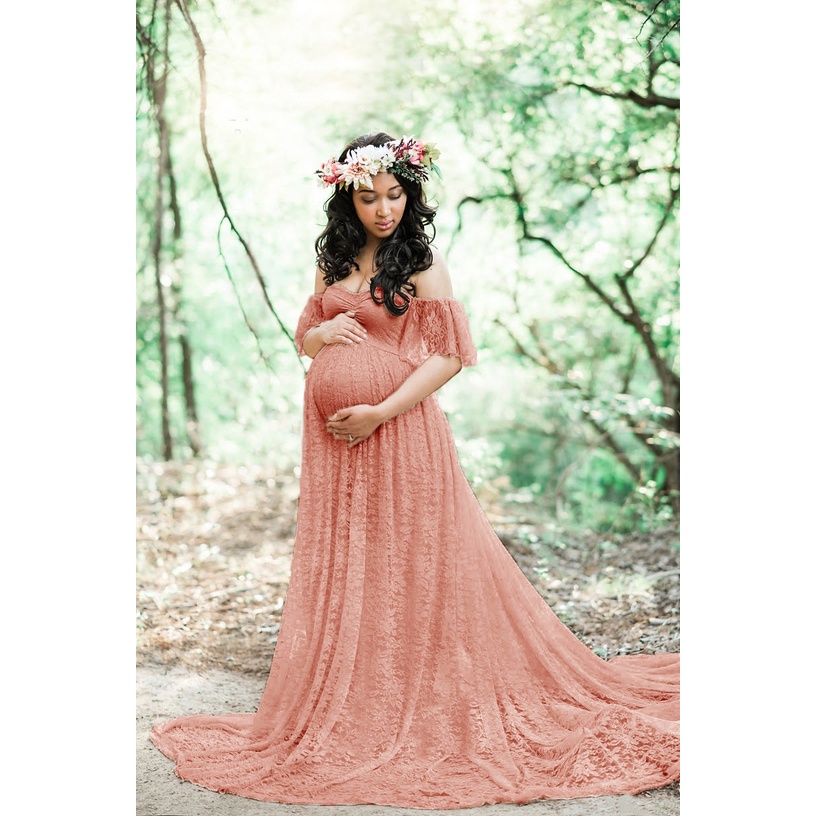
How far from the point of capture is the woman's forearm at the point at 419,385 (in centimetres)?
298

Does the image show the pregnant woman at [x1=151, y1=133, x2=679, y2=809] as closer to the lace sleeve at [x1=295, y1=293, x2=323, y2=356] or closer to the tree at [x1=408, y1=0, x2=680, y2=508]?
the lace sleeve at [x1=295, y1=293, x2=323, y2=356]

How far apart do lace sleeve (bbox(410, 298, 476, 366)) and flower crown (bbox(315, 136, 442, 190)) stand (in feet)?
1.36

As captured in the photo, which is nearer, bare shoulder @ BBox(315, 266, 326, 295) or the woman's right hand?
the woman's right hand

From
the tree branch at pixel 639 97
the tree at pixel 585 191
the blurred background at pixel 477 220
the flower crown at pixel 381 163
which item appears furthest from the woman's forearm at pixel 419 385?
the tree branch at pixel 639 97

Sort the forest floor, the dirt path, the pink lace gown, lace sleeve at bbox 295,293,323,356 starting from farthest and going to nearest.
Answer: lace sleeve at bbox 295,293,323,356 → the pink lace gown → the forest floor → the dirt path

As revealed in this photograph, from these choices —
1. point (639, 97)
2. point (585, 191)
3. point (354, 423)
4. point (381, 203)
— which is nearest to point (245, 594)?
point (354, 423)

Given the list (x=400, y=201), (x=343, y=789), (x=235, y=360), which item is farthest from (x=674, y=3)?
(x=235, y=360)

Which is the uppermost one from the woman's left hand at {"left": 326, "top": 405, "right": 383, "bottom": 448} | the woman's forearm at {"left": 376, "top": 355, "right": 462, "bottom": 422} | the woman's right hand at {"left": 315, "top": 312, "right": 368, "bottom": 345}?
the woman's right hand at {"left": 315, "top": 312, "right": 368, "bottom": 345}

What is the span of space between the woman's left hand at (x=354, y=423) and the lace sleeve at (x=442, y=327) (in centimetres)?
27

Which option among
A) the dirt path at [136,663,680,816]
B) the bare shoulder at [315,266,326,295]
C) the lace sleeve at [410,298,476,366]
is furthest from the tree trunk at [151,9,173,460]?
the dirt path at [136,663,680,816]

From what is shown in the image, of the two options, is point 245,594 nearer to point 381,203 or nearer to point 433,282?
point 433,282

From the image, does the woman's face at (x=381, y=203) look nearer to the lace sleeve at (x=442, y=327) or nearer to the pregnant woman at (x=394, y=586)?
the pregnant woman at (x=394, y=586)

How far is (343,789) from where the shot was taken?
8.82 ft

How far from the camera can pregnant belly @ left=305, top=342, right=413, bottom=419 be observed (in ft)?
9.79
